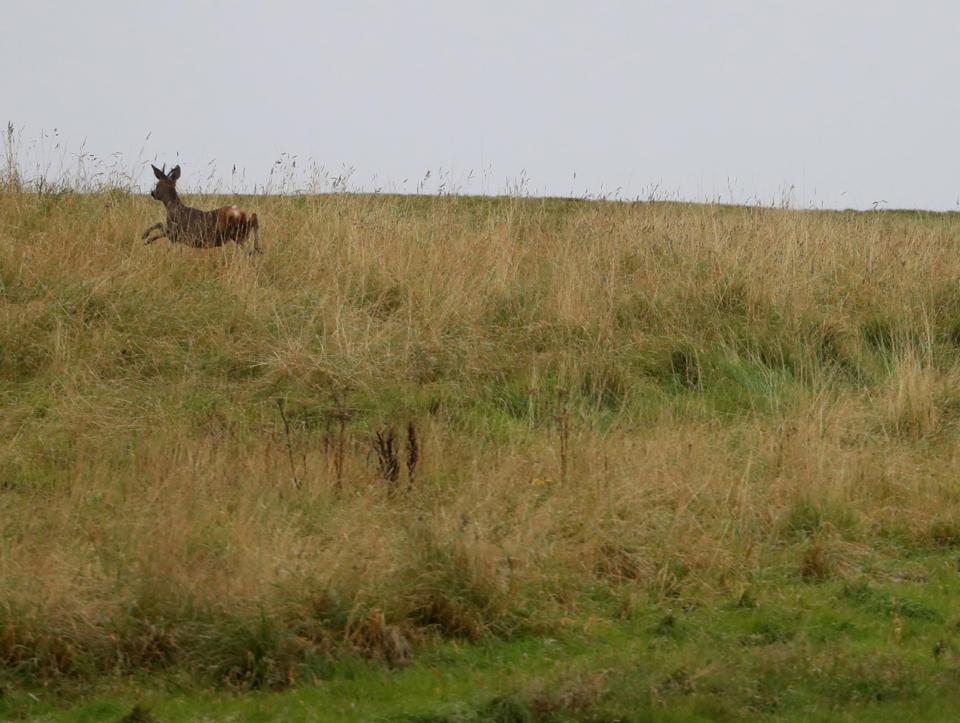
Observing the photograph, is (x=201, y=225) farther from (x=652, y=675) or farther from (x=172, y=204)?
(x=652, y=675)

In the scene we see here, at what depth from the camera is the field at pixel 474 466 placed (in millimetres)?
5223

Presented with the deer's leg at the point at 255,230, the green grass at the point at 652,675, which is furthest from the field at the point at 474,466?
the deer's leg at the point at 255,230

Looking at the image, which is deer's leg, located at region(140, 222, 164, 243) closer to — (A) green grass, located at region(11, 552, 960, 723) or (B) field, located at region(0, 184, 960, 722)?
(B) field, located at region(0, 184, 960, 722)

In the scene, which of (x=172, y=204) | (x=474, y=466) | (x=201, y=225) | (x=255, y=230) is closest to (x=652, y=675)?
(x=474, y=466)

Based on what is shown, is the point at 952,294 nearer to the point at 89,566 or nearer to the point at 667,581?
the point at 667,581

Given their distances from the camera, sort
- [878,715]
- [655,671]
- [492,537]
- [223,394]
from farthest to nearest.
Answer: [223,394] → [492,537] → [655,671] → [878,715]

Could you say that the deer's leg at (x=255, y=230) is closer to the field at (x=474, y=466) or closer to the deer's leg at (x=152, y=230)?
the field at (x=474, y=466)

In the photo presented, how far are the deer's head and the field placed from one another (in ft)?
1.68

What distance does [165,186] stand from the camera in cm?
1166

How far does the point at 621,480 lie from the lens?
7414mm

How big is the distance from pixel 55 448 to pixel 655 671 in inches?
185

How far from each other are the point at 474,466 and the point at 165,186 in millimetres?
5725

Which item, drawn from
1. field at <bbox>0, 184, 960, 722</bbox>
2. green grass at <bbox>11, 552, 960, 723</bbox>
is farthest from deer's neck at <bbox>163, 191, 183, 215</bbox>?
green grass at <bbox>11, 552, 960, 723</bbox>

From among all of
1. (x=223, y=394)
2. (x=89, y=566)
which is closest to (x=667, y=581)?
(x=89, y=566)
